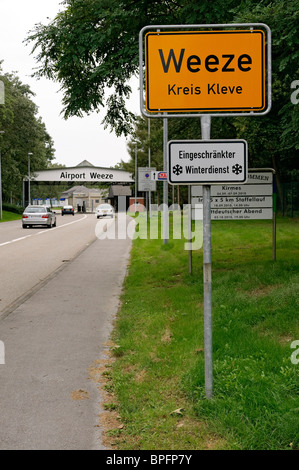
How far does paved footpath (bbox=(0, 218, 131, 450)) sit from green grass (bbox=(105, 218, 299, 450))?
26 centimetres

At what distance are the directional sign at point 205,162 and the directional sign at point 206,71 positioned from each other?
1.12 ft

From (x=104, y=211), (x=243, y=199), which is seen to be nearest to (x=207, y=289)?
(x=243, y=199)

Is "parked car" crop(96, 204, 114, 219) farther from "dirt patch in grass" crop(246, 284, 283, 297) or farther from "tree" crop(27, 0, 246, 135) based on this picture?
"dirt patch in grass" crop(246, 284, 283, 297)

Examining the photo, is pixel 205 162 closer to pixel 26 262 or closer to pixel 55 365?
pixel 55 365

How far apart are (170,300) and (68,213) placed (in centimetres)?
6811

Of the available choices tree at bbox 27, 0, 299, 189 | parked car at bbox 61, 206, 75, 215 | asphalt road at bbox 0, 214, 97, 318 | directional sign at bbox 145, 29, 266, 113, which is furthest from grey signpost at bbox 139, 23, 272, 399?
parked car at bbox 61, 206, 75, 215

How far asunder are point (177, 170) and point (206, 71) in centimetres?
85

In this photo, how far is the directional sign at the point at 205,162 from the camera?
4.68 meters

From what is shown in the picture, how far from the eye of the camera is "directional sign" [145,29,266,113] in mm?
4777

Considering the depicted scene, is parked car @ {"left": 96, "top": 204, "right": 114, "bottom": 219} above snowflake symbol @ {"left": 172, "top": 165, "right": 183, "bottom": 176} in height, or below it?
below

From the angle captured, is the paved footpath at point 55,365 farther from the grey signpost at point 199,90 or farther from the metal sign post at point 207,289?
the grey signpost at point 199,90

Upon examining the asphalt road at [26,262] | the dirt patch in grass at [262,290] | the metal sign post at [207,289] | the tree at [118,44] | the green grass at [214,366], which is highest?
the tree at [118,44]
